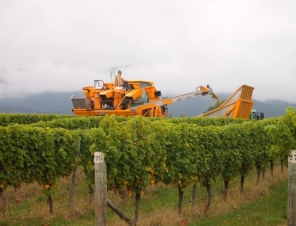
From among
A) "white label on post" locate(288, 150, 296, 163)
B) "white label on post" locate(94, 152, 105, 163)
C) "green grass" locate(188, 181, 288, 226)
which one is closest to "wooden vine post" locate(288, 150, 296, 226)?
"white label on post" locate(288, 150, 296, 163)

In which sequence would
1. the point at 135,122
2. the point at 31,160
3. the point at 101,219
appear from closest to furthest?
1. the point at 101,219
2. the point at 135,122
3. the point at 31,160

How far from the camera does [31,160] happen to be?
393 inches

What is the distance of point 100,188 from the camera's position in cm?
702

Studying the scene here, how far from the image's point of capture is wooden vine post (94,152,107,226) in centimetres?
702

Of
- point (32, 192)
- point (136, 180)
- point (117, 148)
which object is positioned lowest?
point (32, 192)

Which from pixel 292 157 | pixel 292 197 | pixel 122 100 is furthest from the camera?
pixel 122 100

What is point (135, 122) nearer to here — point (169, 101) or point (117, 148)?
point (117, 148)

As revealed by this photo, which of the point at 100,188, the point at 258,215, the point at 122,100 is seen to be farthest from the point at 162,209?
the point at 122,100

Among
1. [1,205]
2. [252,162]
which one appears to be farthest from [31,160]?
[252,162]

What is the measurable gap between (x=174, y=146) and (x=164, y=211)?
61.8 inches

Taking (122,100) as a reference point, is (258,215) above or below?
below

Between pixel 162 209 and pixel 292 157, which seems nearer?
pixel 292 157

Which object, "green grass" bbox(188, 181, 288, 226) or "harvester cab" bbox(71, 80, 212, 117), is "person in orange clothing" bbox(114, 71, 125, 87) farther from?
"green grass" bbox(188, 181, 288, 226)

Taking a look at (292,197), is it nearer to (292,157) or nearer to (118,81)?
(292,157)
